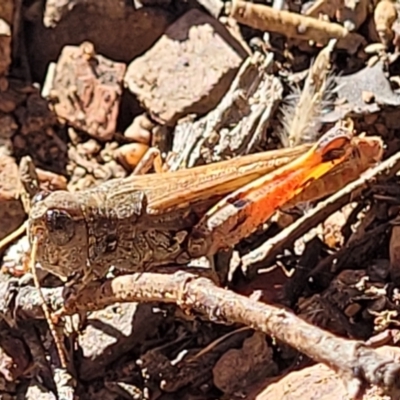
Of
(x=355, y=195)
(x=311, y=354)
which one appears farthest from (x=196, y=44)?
(x=311, y=354)

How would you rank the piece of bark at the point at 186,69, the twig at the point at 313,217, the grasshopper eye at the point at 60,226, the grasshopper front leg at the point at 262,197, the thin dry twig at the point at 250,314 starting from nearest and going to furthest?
the thin dry twig at the point at 250,314, the grasshopper eye at the point at 60,226, the grasshopper front leg at the point at 262,197, the twig at the point at 313,217, the piece of bark at the point at 186,69

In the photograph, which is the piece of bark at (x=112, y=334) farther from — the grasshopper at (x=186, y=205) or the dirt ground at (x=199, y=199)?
the grasshopper at (x=186, y=205)

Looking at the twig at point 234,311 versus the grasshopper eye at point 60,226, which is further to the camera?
the grasshopper eye at point 60,226

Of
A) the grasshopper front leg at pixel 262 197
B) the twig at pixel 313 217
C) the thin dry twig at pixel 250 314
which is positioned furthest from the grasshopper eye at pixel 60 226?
the twig at pixel 313 217

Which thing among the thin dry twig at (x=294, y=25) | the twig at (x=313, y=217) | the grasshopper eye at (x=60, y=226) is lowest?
the twig at (x=313, y=217)

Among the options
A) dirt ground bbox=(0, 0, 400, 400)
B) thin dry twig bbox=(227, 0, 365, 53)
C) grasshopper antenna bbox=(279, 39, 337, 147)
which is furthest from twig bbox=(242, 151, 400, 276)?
thin dry twig bbox=(227, 0, 365, 53)

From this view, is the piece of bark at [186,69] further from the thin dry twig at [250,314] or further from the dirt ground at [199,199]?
the thin dry twig at [250,314]

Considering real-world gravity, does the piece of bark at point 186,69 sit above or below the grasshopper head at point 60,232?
above

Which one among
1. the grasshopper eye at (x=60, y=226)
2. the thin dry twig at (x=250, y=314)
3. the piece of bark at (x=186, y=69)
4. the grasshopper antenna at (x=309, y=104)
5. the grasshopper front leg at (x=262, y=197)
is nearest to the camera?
the thin dry twig at (x=250, y=314)
